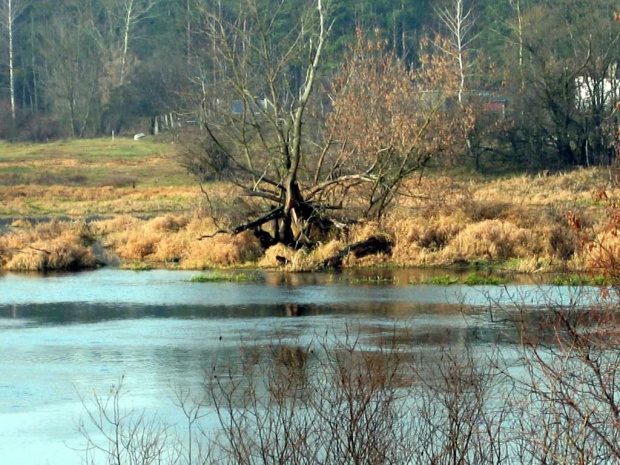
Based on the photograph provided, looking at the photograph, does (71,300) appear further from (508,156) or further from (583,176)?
(508,156)

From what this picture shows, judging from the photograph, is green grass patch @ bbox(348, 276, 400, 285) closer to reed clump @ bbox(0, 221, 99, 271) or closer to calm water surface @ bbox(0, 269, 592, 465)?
calm water surface @ bbox(0, 269, 592, 465)

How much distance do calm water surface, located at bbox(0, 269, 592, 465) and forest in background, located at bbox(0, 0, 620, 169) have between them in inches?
911

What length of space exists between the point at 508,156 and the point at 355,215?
24850mm

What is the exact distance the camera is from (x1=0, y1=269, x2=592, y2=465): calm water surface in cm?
1247

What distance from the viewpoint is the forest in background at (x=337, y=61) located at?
51125 mm

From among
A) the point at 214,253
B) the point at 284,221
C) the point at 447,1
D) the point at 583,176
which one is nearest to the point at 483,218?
the point at 284,221

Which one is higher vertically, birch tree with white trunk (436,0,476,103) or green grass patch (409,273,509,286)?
birch tree with white trunk (436,0,476,103)

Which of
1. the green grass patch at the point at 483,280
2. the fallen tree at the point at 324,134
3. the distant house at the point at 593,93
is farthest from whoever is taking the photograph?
the distant house at the point at 593,93

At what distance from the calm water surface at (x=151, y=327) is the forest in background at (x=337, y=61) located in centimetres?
2314

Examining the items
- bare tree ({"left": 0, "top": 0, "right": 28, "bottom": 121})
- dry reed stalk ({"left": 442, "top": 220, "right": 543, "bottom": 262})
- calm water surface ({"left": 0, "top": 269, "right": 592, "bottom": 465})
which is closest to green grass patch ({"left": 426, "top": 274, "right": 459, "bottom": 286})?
calm water surface ({"left": 0, "top": 269, "right": 592, "bottom": 465})

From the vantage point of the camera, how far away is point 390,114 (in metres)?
32.3

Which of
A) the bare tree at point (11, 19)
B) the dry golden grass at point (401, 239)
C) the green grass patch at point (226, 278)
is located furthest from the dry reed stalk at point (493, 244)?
the bare tree at point (11, 19)

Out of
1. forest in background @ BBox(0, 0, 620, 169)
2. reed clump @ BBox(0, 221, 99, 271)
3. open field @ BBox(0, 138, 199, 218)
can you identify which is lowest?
reed clump @ BBox(0, 221, 99, 271)

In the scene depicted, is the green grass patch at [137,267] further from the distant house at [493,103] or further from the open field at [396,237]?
the distant house at [493,103]
